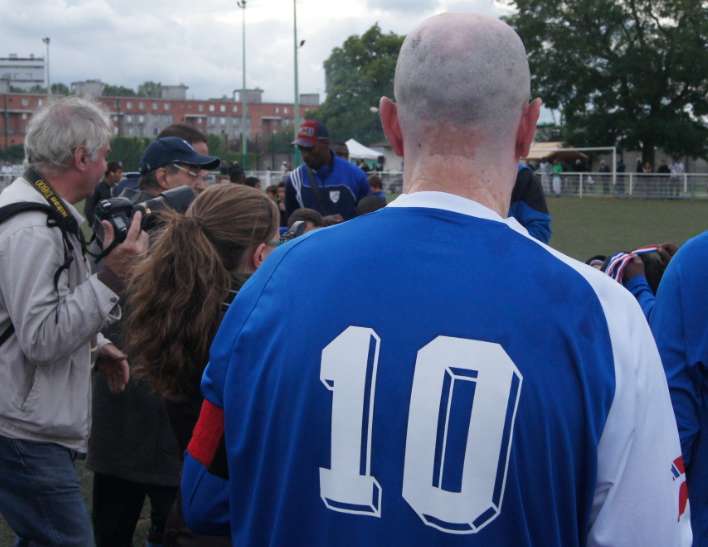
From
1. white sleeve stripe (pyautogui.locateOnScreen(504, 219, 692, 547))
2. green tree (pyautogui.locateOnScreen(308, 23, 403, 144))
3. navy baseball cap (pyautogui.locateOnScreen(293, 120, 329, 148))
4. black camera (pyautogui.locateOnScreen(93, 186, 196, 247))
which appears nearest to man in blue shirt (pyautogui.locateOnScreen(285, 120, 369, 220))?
navy baseball cap (pyautogui.locateOnScreen(293, 120, 329, 148))

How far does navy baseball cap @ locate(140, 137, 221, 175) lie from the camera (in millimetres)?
4469

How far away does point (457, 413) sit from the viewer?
1.34 meters

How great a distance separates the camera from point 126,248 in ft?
9.93

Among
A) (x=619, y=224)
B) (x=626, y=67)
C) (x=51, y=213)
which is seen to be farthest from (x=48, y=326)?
(x=626, y=67)

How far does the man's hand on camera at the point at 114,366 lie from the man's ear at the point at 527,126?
226 cm

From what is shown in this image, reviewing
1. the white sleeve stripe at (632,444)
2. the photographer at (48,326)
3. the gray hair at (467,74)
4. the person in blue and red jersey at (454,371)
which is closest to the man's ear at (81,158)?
the photographer at (48,326)

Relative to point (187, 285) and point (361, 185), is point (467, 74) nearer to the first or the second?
point (187, 285)

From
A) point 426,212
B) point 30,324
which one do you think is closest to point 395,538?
point 426,212

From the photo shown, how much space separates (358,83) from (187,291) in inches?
2891

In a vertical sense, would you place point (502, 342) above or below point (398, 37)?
below

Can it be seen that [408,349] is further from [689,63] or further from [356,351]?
[689,63]

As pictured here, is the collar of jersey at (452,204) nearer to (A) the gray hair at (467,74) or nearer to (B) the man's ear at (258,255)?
(A) the gray hair at (467,74)

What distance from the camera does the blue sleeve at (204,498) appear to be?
1683 millimetres

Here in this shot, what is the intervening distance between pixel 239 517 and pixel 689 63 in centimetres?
4732
